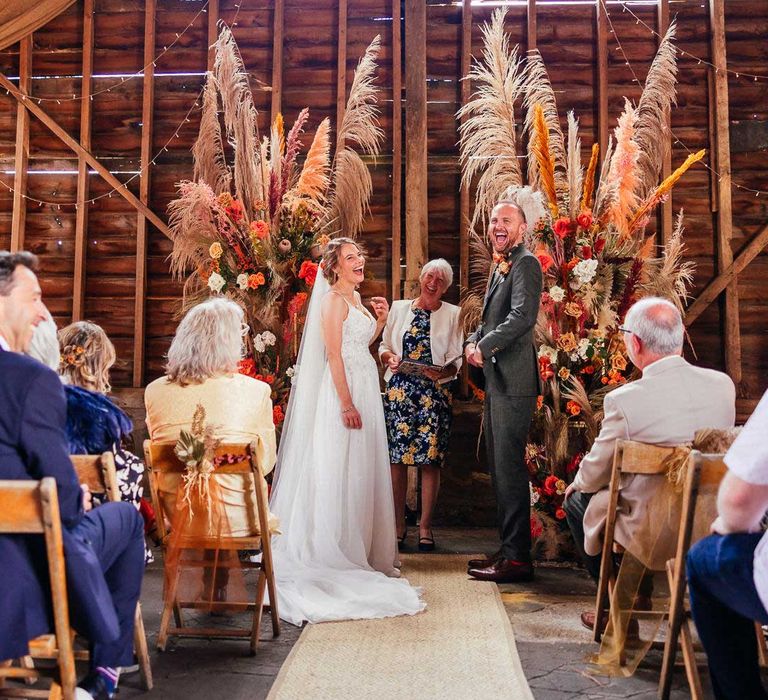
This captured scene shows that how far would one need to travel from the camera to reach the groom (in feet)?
14.5

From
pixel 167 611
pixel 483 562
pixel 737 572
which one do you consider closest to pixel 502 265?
pixel 483 562

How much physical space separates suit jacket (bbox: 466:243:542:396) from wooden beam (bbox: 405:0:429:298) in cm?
158

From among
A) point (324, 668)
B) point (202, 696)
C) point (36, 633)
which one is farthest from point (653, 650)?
point (36, 633)

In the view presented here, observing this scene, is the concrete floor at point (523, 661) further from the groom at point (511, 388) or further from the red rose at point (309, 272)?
the red rose at point (309, 272)

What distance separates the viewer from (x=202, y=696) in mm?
2746

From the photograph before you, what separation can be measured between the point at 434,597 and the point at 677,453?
1.67 metres

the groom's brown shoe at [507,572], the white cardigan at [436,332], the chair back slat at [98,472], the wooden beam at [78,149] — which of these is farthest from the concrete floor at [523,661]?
the wooden beam at [78,149]

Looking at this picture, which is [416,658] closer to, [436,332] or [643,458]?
[643,458]

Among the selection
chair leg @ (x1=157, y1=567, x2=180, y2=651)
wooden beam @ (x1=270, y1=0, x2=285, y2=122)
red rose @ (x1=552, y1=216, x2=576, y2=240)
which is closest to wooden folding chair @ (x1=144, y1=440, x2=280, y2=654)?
chair leg @ (x1=157, y1=567, x2=180, y2=651)

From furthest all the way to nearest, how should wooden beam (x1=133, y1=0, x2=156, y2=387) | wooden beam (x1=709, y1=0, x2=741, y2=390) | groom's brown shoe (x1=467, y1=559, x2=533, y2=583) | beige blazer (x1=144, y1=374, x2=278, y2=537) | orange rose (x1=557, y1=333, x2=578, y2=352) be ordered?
wooden beam (x1=133, y1=0, x2=156, y2=387) < wooden beam (x1=709, y1=0, x2=741, y2=390) < orange rose (x1=557, y1=333, x2=578, y2=352) < groom's brown shoe (x1=467, y1=559, x2=533, y2=583) < beige blazer (x1=144, y1=374, x2=278, y2=537)

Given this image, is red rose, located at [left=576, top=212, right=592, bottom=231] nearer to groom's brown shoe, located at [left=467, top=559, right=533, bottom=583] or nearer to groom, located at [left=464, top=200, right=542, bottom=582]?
groom, located at [left=464, top=200, right=542, bottom=582]

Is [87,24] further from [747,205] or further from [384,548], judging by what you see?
[747,205]

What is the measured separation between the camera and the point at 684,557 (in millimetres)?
2541

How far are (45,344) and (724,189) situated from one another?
4.97 metres
